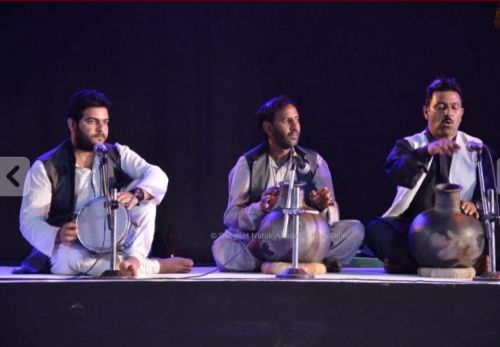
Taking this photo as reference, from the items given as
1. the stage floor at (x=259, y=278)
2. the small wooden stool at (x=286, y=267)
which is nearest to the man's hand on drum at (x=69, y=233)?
the stage floor at (x=259, y=278)

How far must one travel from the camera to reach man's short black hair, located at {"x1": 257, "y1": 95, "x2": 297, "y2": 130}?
22.0ft

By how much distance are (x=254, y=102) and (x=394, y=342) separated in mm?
2581

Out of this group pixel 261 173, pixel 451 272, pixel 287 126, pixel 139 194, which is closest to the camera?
pixel 451 272

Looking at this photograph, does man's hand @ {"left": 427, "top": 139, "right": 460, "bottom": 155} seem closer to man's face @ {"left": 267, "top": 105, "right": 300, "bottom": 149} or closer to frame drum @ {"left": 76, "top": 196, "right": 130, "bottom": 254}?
man's face @ {"left": 267, "top": 105, "right": 300, "bottom": 149}

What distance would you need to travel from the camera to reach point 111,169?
21.7 ft

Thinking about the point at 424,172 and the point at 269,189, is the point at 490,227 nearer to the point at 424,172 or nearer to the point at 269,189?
the point at 424,172

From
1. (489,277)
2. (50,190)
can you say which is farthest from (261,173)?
(489,277)

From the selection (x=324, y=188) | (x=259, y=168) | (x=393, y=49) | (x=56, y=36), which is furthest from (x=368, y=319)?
(x=56, y=36)

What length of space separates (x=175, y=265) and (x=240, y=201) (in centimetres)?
67

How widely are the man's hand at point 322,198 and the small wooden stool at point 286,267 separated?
39cm

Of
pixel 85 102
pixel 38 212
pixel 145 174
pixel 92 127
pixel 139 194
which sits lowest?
pixel 38 212

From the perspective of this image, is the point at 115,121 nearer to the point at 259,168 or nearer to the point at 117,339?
the point at 259,168

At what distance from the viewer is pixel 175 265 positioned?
636 centimetres

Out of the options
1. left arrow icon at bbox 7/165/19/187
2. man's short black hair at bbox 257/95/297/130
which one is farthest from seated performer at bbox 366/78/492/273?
left arrow icon at bbox 7/165/19/187
